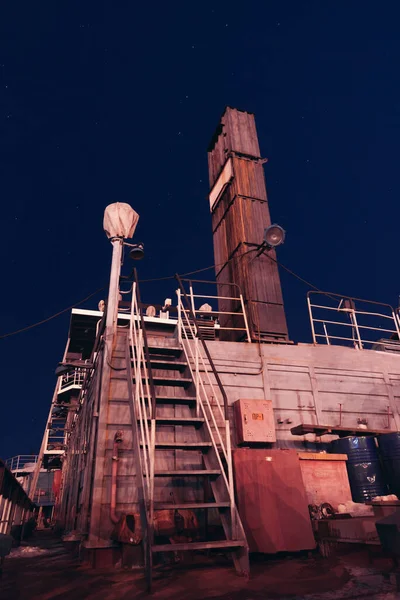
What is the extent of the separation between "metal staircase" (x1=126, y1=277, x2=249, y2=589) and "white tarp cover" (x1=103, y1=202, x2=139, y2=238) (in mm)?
1893

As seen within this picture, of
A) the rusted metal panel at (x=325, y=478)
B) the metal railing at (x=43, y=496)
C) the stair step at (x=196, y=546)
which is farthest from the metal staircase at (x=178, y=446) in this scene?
the metal railing at (x=43, y=496)

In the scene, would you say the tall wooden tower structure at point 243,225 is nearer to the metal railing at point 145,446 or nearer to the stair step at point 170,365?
the stair step at point 170,365

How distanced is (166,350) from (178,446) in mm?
2634

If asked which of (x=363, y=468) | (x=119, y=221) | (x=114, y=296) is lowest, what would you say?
(x=363, y=468)

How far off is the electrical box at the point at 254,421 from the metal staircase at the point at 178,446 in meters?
0.38

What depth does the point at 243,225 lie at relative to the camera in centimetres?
1191

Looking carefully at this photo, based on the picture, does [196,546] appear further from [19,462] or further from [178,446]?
[19,462]

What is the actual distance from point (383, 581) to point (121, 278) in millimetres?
6940

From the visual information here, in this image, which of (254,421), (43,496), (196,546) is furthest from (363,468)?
(43,496)

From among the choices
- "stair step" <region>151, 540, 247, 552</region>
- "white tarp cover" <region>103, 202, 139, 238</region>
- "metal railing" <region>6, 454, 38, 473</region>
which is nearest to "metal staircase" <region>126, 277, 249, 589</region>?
"stair step" <region>151, 540, 247, 552</region>

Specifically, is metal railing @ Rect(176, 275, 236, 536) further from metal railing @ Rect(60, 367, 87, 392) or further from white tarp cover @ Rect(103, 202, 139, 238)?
metal railing @ Rect(60, 367, 87, 392)

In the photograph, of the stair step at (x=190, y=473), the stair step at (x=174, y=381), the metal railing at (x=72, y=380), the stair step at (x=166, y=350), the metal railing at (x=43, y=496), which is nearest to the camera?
the stair step at (x=190, y=473)

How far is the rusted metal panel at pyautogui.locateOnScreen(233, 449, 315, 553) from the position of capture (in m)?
5.55

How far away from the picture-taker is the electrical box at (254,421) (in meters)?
7.65
